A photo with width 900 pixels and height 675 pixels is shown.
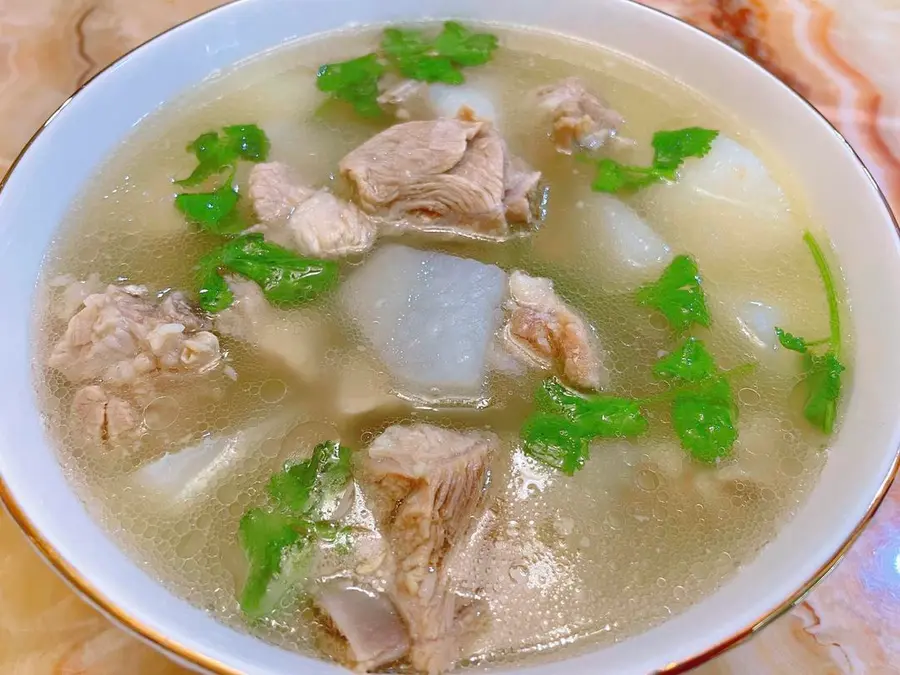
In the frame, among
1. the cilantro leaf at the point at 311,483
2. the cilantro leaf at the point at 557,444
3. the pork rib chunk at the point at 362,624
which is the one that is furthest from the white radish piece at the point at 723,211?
the pork rib chunk at the point at 362,624

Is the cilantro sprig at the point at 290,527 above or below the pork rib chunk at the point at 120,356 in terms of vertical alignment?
below

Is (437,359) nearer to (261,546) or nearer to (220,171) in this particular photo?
(261,546)

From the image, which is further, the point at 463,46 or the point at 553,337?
the point at 463,46

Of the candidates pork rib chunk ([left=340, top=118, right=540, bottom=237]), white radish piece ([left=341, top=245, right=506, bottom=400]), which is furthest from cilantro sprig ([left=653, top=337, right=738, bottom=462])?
pork rib chunk ([left=340, top=118, right=540, bottom=237])

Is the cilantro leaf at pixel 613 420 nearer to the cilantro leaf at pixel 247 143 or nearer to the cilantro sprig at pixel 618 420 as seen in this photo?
the cilantro sprig at pixel 618 420

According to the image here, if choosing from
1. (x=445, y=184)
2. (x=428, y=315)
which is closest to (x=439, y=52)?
(x=445, y=184)

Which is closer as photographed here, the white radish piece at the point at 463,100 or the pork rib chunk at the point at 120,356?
the pork rib chunk at the point at 120,356

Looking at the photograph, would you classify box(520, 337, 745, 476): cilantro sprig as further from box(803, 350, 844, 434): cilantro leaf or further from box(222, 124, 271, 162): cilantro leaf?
box(222, 124, 271, 162): cilantro leaf
